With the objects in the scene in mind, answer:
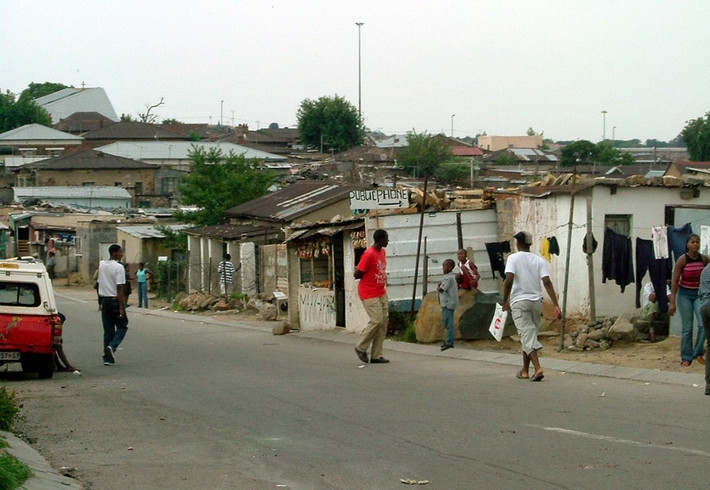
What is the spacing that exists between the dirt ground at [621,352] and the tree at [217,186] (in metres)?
29.1

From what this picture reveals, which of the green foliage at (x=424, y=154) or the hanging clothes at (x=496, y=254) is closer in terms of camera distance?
the hanging clothes at (x=496, y=254)

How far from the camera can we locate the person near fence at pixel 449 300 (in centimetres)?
1709

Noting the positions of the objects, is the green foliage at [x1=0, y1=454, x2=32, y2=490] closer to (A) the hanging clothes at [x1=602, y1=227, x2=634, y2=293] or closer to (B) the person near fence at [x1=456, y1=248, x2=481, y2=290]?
(B) the person near fence at [x1=456, y1=248, x2=481, y2=290]

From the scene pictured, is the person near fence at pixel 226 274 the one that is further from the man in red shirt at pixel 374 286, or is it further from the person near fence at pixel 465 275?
the man in red shirt at pixel 374 286

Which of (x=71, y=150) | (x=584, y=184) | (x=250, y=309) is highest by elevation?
(x=71, y=150)

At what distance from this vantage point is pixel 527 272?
12289 millimetres

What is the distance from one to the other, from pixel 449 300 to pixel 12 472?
11443 mm

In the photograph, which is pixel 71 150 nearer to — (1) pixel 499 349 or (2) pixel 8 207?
(2) pixel 8 207

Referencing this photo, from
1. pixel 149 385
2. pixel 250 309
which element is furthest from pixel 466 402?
pixel 250 309

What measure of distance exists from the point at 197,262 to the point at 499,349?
2745cm

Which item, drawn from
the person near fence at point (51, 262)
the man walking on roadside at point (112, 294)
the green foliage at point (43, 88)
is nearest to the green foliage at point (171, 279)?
the person near fence at point (51, 262)

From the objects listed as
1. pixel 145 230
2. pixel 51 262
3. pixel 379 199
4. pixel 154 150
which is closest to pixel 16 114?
pixel 154 150

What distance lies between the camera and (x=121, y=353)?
19.0 metres

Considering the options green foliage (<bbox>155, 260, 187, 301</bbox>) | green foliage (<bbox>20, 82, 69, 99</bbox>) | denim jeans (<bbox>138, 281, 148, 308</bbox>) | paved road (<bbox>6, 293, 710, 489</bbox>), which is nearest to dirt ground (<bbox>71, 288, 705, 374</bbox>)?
paved road (<bbox>6, 293, 710, 489</bbox>)
